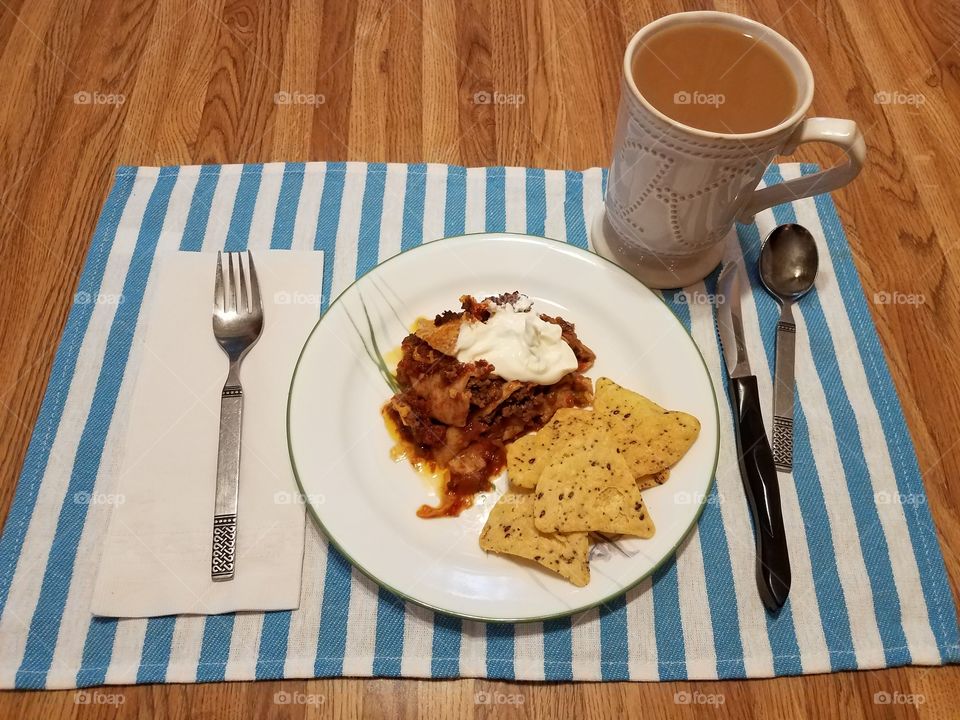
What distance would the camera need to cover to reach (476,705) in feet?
4.15

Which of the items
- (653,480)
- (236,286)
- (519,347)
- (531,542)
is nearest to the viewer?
(531,542)

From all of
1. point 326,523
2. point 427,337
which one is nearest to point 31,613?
point 326,523

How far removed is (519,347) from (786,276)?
841mm

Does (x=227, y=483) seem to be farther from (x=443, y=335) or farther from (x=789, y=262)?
(x=789, y=262)

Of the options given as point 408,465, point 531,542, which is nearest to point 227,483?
point 408,465

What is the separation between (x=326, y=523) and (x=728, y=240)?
138 cm

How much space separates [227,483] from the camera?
1.40m

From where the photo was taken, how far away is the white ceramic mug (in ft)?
4.27

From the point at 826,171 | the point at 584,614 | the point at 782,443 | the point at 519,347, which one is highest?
the point at 826,171

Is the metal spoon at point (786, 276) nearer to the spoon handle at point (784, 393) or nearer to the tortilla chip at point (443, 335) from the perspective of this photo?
the spoon handle at point (784, 393)

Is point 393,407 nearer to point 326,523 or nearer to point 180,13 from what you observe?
point 326,523

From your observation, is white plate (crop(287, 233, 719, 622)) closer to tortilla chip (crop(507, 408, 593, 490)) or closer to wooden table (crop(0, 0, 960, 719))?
tortilla chip (crop(507, 408, 593, 490))

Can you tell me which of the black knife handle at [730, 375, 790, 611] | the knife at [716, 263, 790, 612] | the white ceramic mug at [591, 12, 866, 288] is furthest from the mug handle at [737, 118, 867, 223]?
the black knife handle at [730, 375, 790, 611]

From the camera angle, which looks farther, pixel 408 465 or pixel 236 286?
pixel 236 286
